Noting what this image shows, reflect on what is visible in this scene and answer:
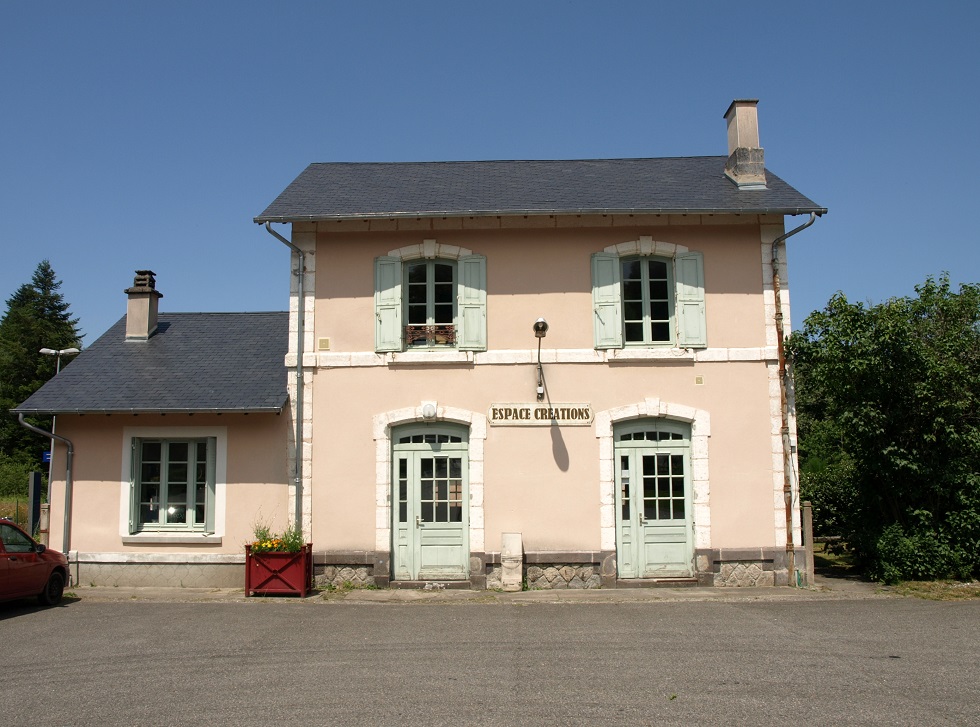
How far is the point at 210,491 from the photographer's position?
1151cm

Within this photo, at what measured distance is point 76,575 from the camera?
11492 millimetres

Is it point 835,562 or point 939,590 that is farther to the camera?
point 835,562

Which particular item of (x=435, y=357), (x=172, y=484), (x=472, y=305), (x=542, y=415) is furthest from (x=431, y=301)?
(x=172, y=484)

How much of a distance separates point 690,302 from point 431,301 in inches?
140

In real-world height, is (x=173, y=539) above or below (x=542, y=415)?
below

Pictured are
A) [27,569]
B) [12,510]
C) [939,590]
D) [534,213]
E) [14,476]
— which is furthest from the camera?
[14,476]

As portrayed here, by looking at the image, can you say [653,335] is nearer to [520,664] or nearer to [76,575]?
[520,664]

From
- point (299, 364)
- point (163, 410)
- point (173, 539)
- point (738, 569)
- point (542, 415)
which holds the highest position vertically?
point (299, 364)

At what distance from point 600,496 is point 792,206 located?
466cm

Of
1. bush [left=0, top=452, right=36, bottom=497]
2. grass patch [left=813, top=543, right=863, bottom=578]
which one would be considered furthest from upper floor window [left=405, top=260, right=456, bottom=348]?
bush [left=0, top=452, right=36, bottom=497]

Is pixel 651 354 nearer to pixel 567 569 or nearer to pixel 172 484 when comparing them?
pixel 567 569

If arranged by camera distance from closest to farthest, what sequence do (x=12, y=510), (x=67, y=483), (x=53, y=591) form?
(x=53, y=591)
(x=67, y=483)
(x=12, y=510)

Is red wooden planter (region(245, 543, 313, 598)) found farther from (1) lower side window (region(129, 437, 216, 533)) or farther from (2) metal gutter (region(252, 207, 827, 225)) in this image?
(2) metal gutter (region(252, 207, 827, 225))

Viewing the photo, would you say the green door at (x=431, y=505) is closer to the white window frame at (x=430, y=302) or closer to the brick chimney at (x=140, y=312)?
the white window frame at (x=430, y=302)
